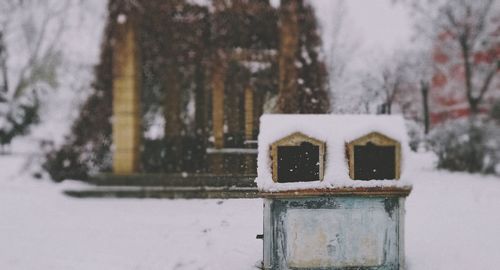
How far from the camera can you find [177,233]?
20.4 ft

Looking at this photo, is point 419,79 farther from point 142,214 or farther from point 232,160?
point 142,214

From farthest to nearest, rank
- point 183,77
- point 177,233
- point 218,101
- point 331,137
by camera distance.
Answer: point 183,77, point 218,101, point 177,233, point 331,137

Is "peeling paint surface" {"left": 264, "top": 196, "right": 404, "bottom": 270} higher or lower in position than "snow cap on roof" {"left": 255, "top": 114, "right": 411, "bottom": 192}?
lower

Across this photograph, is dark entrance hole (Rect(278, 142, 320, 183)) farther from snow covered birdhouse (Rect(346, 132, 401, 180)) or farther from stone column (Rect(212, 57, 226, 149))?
stone column (Rect(212, 57, 226, 149))

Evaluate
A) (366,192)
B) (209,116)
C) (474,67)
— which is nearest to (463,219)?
(366,192)

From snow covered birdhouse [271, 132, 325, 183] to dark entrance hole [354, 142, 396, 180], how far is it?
340 millimetres

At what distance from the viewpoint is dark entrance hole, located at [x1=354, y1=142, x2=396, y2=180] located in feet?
12.9

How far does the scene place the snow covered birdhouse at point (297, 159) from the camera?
388 cm

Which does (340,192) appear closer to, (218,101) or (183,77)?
(218,101)

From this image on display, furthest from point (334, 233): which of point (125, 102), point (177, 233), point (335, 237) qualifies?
point (125, 102)

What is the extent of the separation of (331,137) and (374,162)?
18.2 inches

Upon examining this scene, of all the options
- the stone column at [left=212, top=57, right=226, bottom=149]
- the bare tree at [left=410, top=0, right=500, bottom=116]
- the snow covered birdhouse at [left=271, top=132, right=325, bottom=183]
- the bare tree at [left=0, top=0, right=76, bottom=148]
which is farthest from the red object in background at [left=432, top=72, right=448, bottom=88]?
the bare tree at [left=0, top=0, right=76, bottom=148]

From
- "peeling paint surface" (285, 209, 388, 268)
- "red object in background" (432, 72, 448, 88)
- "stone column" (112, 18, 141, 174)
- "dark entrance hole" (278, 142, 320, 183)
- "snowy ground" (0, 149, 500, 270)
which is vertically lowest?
"snowy ground" (0, 149, 500, 270)

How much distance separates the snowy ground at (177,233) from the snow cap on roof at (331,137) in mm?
1293
